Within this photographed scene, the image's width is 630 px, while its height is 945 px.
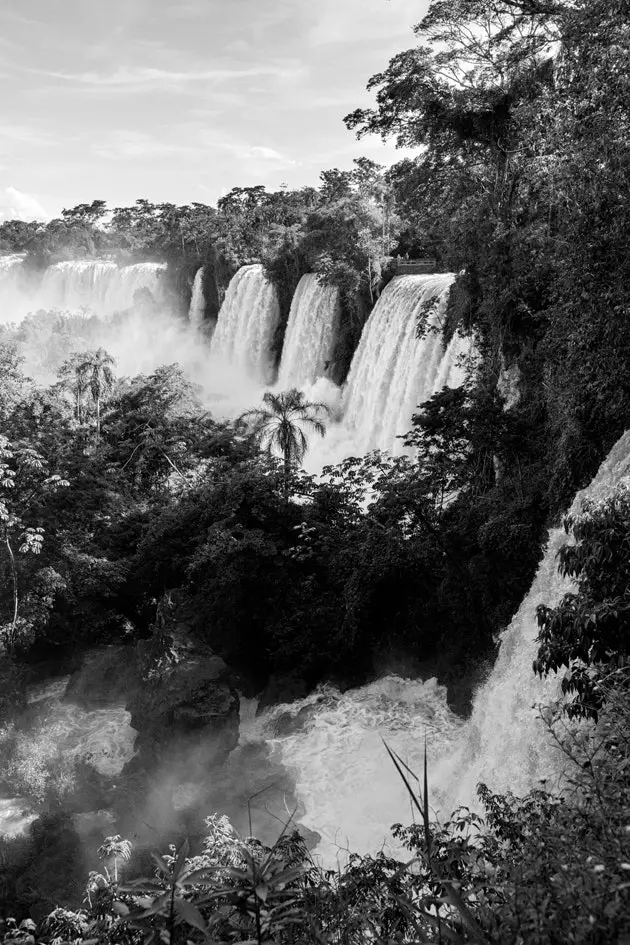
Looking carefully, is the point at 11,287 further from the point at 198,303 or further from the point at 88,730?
the point at 88,730

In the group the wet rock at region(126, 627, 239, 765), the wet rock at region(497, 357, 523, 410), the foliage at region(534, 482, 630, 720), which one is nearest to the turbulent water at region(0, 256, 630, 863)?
the foliage at region(534, 482, 630, 720)

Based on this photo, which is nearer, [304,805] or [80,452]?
[304,805]

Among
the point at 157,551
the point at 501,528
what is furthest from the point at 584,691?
the point at 157,551

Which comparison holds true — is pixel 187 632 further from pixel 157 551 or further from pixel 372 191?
pixel 372 191

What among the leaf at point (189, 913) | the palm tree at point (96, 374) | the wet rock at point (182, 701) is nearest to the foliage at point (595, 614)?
the leaf at point (189, 913)

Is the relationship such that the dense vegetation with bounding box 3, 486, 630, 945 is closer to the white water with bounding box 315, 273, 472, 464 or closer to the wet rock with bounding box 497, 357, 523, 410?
the wet rock with bounding box 497, 357, 523, 410
